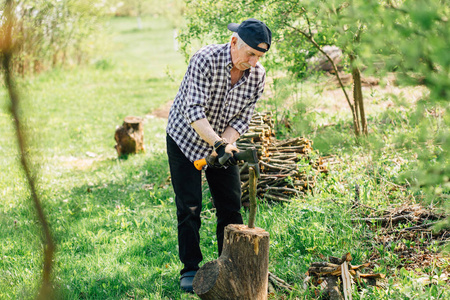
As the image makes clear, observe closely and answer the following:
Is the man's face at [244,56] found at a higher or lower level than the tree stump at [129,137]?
higher

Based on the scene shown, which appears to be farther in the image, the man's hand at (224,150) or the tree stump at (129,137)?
the tree stump at (129,137)

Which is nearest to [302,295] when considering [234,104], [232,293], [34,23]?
[232,293]

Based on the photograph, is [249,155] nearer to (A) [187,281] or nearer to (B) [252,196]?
(B) [252,196]

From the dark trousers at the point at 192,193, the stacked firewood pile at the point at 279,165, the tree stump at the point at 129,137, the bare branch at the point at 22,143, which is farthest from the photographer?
the tree stump at the point at 129,137

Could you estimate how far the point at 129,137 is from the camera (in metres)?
7.30

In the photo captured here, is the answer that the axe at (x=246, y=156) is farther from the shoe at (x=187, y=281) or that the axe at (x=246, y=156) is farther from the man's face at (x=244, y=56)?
the shoe at (x=187, y=281)

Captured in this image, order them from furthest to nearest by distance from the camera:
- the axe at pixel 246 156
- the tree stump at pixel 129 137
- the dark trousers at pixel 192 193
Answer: the tree stump at pixel 129 137 → the dark trousers at pixel 192 193 → the axe at pixel 246 156

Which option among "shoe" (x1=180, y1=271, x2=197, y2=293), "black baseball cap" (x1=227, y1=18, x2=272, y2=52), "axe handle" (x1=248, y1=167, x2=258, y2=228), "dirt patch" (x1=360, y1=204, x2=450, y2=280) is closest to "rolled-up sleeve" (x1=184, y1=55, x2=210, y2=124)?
"black baseball cap" (x1=227, y1=18, x2=272, y2=52)

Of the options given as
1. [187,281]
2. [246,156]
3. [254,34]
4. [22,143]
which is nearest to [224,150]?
[246,156]

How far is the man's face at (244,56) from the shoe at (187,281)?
155 centimetres

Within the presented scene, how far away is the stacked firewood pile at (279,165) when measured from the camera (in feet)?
15.1

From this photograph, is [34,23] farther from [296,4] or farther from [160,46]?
[160,46]

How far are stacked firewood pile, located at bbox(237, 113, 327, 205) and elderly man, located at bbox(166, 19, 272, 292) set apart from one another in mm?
1322

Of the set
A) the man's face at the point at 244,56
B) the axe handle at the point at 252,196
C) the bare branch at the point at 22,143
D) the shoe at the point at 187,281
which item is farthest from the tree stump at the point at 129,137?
the bare branch at the point at 22,143
